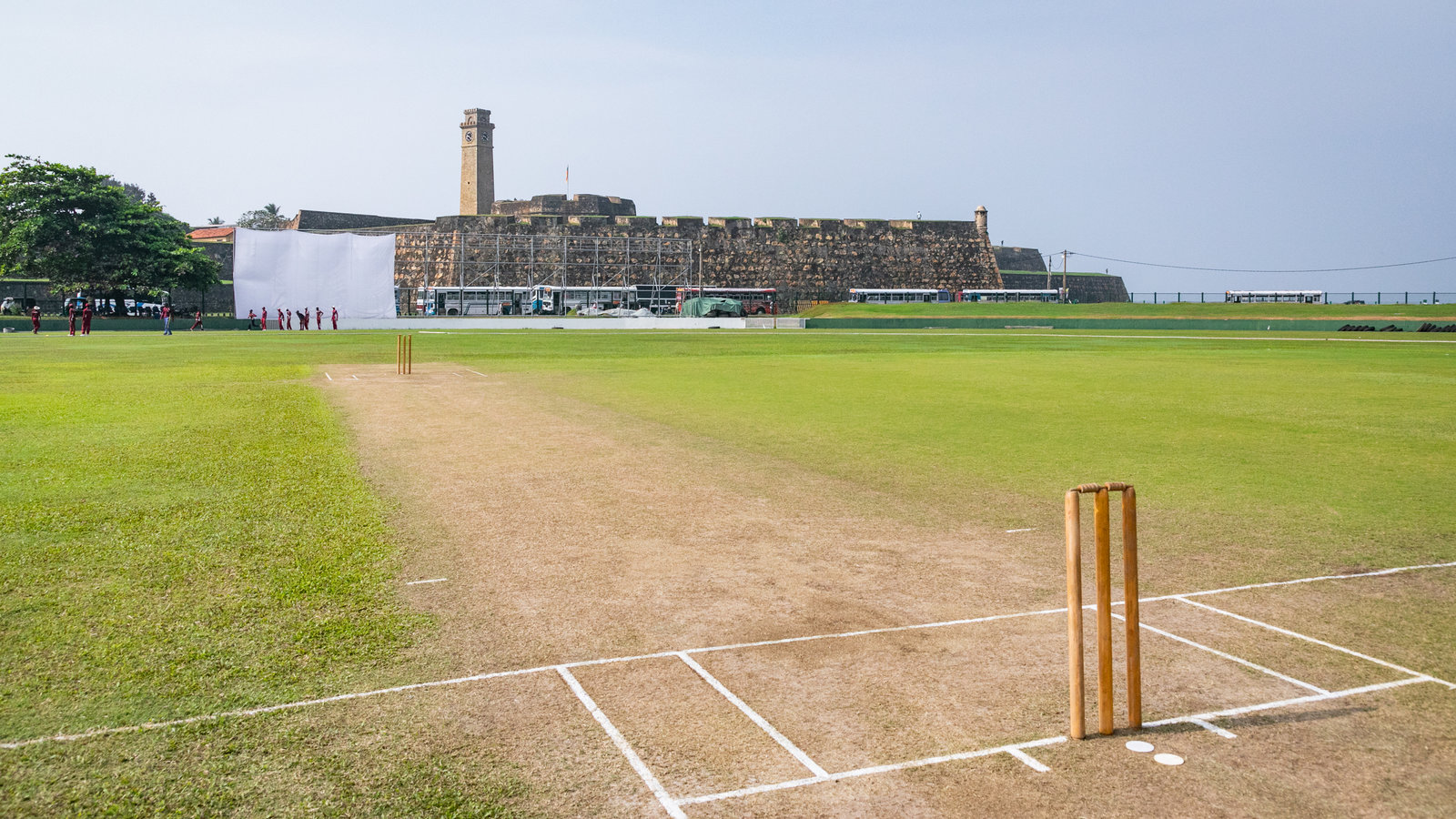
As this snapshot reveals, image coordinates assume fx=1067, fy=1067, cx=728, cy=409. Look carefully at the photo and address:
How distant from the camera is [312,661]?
462 centimetres

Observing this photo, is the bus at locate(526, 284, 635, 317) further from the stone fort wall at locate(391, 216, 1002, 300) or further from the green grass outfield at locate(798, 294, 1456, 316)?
the green grass outfield at locate(798, 294, 1456, 316)

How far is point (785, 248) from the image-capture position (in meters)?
77.4

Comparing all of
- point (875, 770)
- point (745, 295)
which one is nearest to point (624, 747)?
point (875, 770)

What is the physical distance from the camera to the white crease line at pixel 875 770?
346 centimetres

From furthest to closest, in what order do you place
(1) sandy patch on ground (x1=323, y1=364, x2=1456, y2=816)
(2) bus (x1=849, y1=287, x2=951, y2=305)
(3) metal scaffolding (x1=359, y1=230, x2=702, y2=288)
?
(2) bus (x1=849, y1=287, x2=951, y2=305) → (3) metal scaffolding (x1=359, y1=230, x2=702, y2=288) → (1) sandy patch on ground (x1=323, y1=364, x2=1456, y2=816)

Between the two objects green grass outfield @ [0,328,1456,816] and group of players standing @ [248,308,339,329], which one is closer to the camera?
green grass outfield @ [0,328,1456,816]

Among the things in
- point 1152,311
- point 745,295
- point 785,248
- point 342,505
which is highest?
point 785,248

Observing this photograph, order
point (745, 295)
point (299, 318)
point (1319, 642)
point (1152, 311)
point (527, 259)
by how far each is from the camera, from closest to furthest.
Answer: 1. point (1319, 642)
2. point (299, 318)
3. point (1152, 311)
4. point (527, 259)
5. point (745, 295)

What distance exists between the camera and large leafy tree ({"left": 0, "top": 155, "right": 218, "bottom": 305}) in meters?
51.0

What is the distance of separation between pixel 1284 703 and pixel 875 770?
182 cm

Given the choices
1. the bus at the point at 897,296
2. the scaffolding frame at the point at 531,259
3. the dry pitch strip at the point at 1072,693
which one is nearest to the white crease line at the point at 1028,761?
the dry pitch strip at the point at 1072,693

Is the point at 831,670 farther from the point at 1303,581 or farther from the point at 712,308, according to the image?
the point at 712,308

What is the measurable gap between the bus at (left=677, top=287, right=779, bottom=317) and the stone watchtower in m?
25.4

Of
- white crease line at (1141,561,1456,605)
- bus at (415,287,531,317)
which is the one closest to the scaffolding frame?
bus at (415,287,531,317)
